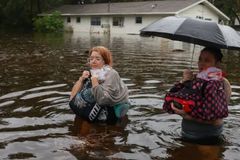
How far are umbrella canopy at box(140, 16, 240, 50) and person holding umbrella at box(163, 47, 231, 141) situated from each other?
0.53 feet

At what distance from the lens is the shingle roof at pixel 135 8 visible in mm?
40325

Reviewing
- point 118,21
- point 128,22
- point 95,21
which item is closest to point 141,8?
point 128,22

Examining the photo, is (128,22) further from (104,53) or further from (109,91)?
(109,91)

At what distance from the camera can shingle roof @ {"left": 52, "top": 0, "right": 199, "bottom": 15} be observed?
40.3 meters

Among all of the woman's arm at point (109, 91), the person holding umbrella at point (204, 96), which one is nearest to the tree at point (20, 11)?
the woman's arm at point (109, 91)

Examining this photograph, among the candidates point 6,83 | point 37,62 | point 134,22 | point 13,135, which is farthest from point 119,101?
point 134,22

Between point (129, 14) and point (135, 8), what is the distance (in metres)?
1.88

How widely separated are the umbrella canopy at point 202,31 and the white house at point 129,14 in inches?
1304

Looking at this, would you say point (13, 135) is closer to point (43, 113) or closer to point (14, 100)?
point (43, 113)

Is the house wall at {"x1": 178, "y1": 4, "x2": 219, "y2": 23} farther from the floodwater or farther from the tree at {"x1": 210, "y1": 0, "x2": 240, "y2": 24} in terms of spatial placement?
the floodwater

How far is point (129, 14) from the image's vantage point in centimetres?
4200

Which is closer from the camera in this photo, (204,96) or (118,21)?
(204,96)

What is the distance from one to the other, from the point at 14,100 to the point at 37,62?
632 cm

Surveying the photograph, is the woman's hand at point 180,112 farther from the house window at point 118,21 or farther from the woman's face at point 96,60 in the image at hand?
the house window at point 118,21
